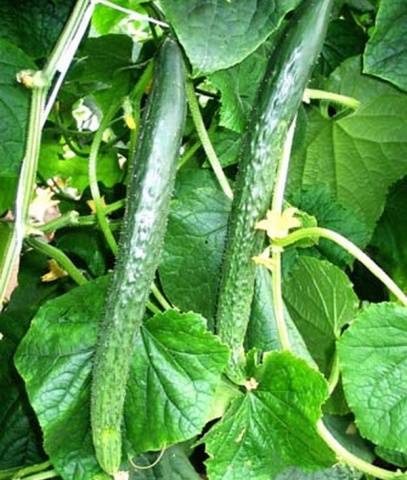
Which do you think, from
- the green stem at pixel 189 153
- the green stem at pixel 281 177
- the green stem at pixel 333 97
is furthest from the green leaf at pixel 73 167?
the green stem at pixel 281 177

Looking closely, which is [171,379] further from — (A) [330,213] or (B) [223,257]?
(A) [330,213]

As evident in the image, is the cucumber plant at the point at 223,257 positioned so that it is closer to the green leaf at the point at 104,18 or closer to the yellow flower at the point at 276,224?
the yellow flower at the point at 276,224

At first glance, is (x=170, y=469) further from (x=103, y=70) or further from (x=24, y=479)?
(x=103, y=70)

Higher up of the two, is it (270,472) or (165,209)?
(165,209)

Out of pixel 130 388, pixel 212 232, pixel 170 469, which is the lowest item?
pixel 170 469

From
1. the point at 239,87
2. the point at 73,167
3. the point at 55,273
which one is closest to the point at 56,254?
the point at 55,273

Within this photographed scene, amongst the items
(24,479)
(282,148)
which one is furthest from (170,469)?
(282,148)
